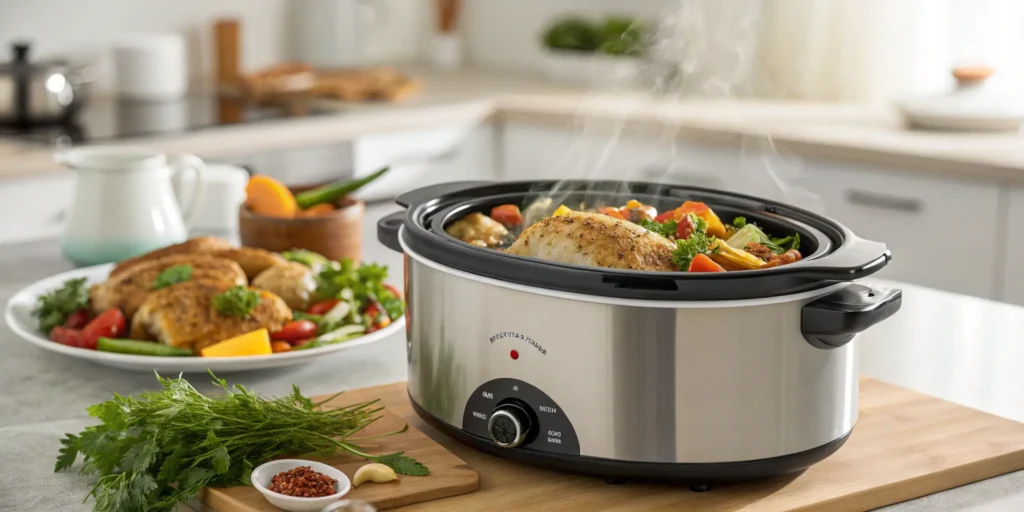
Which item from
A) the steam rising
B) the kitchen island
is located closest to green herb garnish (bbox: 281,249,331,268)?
the kitchen island

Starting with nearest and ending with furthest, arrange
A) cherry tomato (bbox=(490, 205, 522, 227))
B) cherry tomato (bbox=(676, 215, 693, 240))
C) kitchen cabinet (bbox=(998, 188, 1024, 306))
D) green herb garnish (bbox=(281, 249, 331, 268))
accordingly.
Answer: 1. cherry tomato (bbox=(676, 215, 693, 240))
2. cherry tomato (bbox=(490, 205, 522, 227))
3. green herb garnish (bbox=(281, 249, 331, 268))
4. kitchen cabinet (bbox=(998, 188, 1024, 306))

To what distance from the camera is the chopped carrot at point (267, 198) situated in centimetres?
179

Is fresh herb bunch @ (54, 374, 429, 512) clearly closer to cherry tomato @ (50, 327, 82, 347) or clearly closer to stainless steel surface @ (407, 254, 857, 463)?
stainless steel surface @ (407, 254, 857, 463)

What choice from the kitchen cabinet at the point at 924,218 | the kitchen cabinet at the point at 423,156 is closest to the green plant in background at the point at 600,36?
the kitchen cabinet at the point at 423,156

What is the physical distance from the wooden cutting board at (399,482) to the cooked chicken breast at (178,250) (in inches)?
19.7

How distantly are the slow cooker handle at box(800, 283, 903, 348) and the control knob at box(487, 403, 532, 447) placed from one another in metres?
0.25

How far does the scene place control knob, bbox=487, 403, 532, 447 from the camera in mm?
1046

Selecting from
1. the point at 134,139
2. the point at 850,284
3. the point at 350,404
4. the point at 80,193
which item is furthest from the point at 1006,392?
the point at 134,139

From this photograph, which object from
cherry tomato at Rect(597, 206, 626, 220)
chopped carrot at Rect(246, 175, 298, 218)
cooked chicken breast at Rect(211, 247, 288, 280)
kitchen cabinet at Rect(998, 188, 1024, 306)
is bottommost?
kitchen cabinet at Rect(998, 188, 1024, 306)

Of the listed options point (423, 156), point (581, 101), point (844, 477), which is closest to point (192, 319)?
point (844, 477)

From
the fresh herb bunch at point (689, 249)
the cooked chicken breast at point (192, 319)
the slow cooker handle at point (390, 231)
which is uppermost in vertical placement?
the fresh herb bunch at point (689, 249)

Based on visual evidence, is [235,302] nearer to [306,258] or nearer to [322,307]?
[322,307]

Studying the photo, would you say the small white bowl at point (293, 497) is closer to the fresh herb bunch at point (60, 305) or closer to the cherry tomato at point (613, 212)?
the cherry tomato at point (613, 212)

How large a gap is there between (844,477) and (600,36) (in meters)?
3.27
